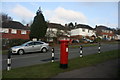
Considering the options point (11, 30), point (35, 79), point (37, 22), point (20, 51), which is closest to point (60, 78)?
point (35, 79)

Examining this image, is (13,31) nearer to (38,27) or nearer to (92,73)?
(38,27)

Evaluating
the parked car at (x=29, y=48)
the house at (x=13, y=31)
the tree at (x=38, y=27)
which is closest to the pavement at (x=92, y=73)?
the parked car at (x=29, y=48)

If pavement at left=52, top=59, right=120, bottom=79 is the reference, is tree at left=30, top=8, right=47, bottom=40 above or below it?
above

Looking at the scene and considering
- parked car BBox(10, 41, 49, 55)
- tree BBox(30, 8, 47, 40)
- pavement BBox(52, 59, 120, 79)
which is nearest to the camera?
pavement BBox(52, 59, 120, 79)

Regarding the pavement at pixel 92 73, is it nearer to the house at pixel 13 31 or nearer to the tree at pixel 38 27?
the tree at pixel 38 27

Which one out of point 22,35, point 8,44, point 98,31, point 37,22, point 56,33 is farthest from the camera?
point 98,31

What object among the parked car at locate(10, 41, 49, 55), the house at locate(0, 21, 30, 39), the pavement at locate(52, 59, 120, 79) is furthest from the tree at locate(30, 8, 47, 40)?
the pavement at locate(52, 59, 120, 79)

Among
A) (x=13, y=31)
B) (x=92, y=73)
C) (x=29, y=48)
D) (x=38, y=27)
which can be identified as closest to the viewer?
(x=92, y=73)

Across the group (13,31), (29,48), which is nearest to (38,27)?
(13,31)

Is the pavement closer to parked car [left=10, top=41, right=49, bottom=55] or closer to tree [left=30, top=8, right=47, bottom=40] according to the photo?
parked car [left=10, top=41, right=49, bottom=55]

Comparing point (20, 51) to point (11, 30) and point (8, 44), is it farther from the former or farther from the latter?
point (11, 30)

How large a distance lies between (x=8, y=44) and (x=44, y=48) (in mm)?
10980

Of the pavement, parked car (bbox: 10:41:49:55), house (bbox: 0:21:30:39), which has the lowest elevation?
the pavement

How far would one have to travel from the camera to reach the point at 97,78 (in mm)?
6051
